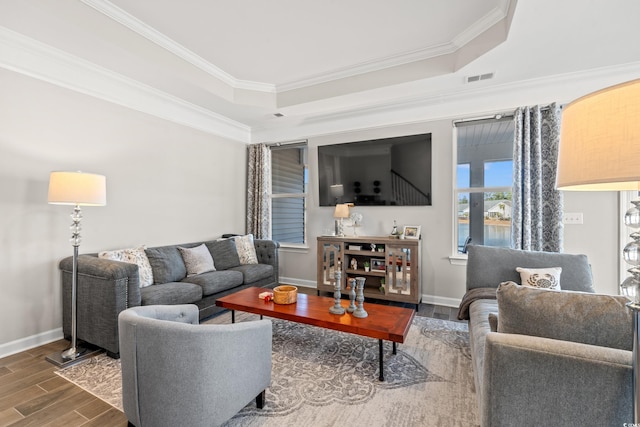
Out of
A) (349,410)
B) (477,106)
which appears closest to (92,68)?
(349,410)

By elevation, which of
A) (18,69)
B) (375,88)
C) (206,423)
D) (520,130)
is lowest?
(206,423)

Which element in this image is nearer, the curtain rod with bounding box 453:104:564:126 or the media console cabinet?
the curtain rod with bounding box 453:104:564:126

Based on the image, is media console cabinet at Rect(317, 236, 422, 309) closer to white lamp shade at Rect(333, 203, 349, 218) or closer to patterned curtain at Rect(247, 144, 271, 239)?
white lamp shade at Rect(333, 203, 349, 218)

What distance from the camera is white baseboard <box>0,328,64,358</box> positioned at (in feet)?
8.20

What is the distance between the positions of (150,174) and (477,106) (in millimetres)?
4130

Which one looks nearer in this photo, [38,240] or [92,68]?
[38,240]

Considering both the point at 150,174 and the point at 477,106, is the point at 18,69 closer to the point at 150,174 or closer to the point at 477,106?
the point at 150,174

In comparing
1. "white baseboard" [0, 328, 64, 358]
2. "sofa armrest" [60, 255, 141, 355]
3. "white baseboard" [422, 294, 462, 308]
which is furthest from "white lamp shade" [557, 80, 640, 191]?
"white baseboard" [0, 328, 64, 358]

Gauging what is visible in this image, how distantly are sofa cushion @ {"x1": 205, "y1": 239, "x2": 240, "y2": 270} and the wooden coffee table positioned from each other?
3.76 feet

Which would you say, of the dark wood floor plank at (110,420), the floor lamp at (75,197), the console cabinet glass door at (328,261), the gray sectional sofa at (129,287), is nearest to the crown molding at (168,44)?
the floor lamp at (75,197)

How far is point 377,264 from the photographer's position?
3932mm

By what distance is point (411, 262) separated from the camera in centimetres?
363

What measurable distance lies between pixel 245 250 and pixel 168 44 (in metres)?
2.63

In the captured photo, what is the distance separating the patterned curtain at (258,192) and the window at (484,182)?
2.96m
